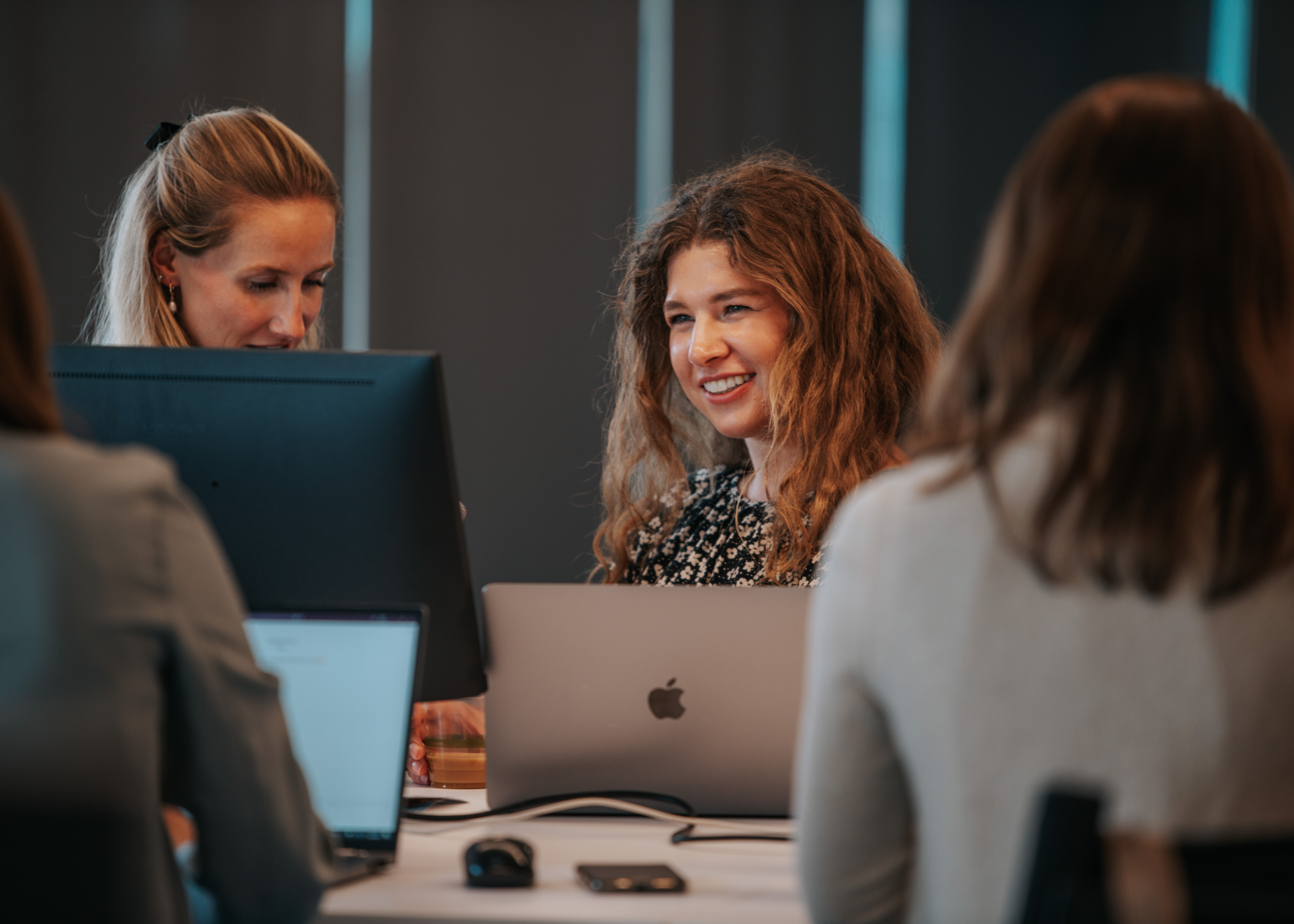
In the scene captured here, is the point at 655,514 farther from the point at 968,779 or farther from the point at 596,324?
the point at 968,779

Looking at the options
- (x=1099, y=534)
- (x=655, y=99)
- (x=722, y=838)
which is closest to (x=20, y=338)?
(x=1099, y=534)

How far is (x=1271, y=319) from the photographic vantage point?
78 centimetres

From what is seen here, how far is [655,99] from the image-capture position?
3.12 meters

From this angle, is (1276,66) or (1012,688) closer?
(1012,688)

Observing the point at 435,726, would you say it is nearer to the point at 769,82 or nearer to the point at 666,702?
the point at 666,702

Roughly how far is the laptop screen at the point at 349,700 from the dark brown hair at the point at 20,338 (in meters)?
0.38

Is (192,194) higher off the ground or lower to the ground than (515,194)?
lower

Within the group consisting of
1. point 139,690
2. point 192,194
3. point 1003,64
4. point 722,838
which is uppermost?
point 1003,64

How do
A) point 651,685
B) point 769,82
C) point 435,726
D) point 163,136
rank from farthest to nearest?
point 769,82
point 163,136
point 435,726
point 651,685

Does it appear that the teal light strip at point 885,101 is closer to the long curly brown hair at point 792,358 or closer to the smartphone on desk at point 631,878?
the long curly brown hair at point 792,358

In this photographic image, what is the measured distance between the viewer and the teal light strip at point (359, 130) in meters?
3.12

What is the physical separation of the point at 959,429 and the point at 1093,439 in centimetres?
9

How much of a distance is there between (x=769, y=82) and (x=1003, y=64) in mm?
622

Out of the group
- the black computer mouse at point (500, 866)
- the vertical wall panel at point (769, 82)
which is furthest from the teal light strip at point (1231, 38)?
the black computer mouse at point (500, 866)
